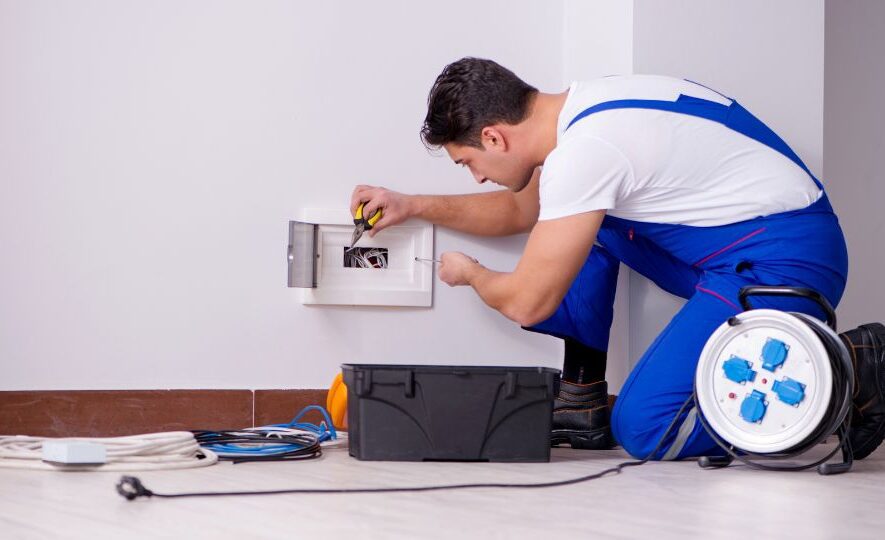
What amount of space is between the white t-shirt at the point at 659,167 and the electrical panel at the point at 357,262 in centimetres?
62

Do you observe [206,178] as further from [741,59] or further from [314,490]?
[741,59]

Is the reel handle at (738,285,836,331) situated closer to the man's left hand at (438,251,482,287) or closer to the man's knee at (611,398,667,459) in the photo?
the man's knee at (611,398,667,459)

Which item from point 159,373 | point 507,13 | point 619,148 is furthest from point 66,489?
point 507,13

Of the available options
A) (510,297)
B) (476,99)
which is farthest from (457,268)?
(476,99)

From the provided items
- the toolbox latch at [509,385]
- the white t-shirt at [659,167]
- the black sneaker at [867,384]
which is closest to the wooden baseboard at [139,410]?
the toolbox latch at [509,385]

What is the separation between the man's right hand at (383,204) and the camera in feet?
8.23

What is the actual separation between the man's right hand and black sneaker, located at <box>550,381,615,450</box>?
59 centimetres

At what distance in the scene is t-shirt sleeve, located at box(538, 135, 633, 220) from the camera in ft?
6.43

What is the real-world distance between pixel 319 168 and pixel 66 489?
1.21 m

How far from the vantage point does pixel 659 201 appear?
215 centimetres

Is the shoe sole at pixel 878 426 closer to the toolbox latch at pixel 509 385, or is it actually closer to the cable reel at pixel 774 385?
the cable reel at pixel 774 385

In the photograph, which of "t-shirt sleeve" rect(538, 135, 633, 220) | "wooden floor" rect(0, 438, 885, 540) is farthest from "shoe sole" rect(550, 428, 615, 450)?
"t-shirt sleeve" rect(538, 135, 633, 220)

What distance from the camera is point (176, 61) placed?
2.47 metres

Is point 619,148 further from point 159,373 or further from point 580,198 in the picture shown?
point 159,373
